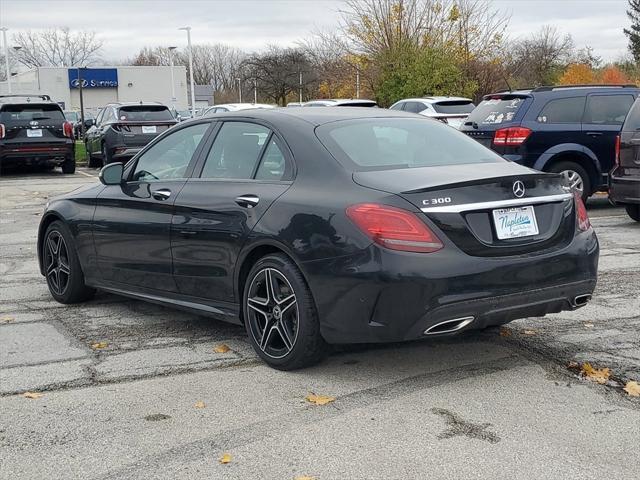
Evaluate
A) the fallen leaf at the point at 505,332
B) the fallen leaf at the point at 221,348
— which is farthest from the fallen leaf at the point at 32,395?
the fallen leaf at the point at 505,332

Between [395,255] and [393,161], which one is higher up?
[393,161]

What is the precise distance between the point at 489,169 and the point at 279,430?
6.45ft

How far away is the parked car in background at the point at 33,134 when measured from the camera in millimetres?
19203

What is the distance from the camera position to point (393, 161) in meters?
4.97

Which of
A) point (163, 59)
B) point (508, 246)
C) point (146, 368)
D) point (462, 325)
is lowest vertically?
point (146, 368)

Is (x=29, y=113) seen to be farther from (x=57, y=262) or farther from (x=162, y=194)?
(x=162, y=194)

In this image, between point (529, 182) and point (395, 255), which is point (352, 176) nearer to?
point (395, 255)

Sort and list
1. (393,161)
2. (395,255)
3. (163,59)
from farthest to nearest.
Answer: (163,59) → (393,161) → (395,255)

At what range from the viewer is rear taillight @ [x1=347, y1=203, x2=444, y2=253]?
14.2ft

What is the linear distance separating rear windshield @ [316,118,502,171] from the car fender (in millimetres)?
6498

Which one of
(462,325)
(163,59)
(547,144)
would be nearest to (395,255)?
(462,325)

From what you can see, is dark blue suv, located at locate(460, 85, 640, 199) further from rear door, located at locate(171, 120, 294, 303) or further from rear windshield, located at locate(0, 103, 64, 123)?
rear windshield, located at locate(0, 103, 64, 123)

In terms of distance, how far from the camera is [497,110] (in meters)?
12.3

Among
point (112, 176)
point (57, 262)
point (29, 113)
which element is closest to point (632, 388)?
point (112, 176)
